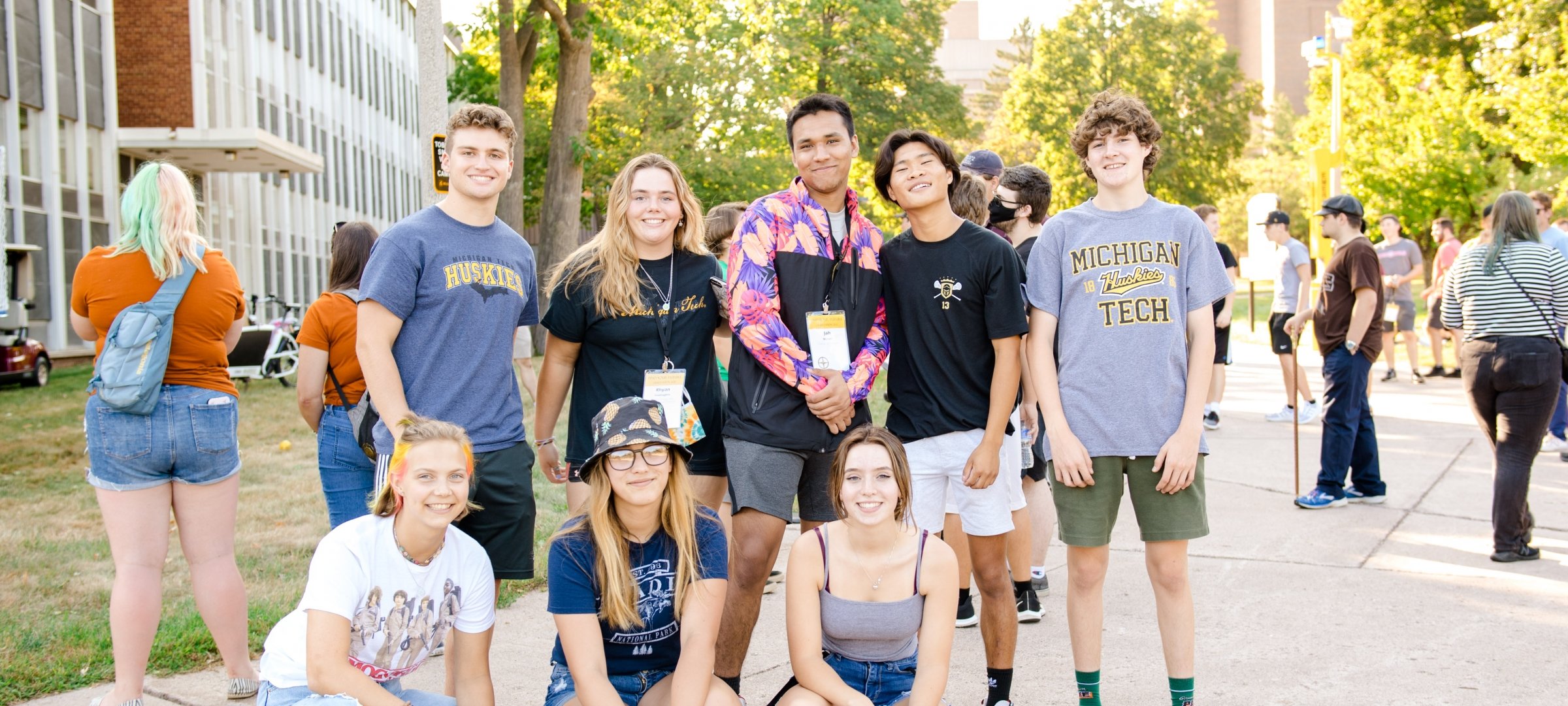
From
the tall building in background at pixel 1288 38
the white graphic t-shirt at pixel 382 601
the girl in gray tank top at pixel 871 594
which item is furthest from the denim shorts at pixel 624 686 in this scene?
the tall building in background at pixel 1288 38

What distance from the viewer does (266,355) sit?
1748 centimetres

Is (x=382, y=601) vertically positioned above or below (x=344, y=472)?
below

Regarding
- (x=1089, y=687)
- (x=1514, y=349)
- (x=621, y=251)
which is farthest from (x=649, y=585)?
(x=1514, y=349)

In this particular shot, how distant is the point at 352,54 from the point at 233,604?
42.0 meters

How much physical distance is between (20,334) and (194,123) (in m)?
9.80

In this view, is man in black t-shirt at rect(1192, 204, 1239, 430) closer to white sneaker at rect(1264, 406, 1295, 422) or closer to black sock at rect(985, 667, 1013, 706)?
white sneaker at rect(1264, 406, 1295, 422)

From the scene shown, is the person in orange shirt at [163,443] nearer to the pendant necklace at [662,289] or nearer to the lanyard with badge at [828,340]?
the pendant necklace at [662,289]

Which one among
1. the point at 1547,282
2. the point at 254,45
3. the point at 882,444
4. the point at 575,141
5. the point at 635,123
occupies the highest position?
the point at 254,45

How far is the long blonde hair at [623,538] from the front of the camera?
11.4ft

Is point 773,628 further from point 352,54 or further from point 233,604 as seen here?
point 352,54

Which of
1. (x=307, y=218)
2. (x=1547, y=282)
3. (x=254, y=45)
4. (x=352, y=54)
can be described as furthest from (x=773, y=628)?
(x=352, y=54)

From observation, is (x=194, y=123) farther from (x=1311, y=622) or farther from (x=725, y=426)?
(x=1311, y=622)

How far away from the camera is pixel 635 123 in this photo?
95.7ft

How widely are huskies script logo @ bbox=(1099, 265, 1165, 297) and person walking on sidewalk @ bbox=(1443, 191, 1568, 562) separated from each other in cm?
325
